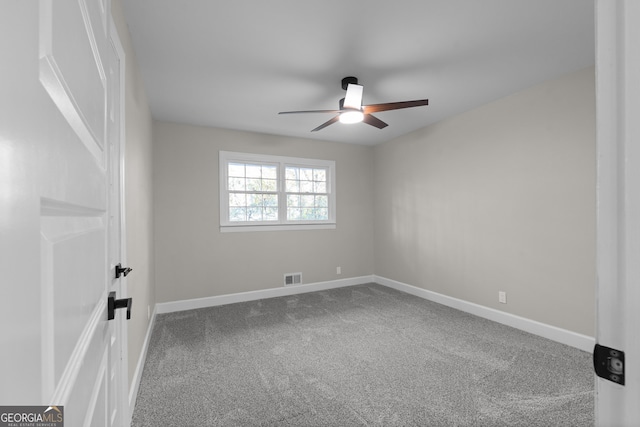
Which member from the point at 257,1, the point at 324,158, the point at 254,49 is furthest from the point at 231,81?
the point at 324,158

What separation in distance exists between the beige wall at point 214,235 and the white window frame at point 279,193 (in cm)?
8

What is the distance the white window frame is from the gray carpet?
1391 millimetres

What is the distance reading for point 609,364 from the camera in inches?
20.7

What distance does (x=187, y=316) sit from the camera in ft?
12.6

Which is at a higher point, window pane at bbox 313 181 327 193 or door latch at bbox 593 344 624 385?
window pane at bbox 313 181 327 193

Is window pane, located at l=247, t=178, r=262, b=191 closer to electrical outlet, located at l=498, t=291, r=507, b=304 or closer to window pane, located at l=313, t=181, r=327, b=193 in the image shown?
window pane, located at l=313, t=181, r=327, b=193

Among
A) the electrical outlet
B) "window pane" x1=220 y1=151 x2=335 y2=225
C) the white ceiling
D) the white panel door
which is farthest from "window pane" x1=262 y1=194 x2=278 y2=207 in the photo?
the white panel door

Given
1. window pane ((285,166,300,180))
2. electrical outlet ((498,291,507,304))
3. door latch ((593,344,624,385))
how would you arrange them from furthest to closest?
window pane ((285,166,300,180)) < electrical outlet ((498,291,507,304)) < door latch ((593,344,624,385))

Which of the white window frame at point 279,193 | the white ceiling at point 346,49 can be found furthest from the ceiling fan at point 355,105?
the white window frame at point 279,193

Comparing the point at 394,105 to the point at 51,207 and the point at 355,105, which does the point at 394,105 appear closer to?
the point at 355,105

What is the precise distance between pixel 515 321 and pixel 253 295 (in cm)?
338

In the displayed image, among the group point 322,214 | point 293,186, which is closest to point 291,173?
point 293,186

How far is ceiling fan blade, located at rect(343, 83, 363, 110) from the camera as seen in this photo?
264cm

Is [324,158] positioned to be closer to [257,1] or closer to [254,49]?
[254,49]
